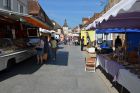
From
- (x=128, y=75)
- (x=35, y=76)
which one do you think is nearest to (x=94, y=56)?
(x=35, y=76)

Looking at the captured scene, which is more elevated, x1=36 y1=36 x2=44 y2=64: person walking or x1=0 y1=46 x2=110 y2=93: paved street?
x1=36 y1=36 x2=44 y2=64: person walking

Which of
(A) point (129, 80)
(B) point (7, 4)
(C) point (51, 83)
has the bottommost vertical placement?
(C) point (51, 83)

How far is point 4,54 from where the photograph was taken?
12.7 meters

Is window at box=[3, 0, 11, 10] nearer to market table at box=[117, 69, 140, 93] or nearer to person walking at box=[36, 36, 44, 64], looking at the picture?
person walking at box=[36, 36, 44, 64]

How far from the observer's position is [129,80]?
8414 mm

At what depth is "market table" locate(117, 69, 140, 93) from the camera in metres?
7.65

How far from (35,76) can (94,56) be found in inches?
182

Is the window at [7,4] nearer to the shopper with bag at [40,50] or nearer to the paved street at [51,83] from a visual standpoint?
the shopper with bag at [40,50]

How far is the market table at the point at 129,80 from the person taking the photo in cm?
765

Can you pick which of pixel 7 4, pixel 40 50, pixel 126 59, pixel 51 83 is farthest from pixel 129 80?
pixel 7 4

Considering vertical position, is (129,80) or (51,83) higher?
(129,80)

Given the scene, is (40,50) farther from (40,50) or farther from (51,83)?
(51,83)

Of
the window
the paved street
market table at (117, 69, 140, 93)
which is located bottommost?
the paved street

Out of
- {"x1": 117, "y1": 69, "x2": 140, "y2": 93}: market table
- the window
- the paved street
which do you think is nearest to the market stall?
{"x1": 117, "y1": 69, "x2": 140, "y2": 93}: market table
